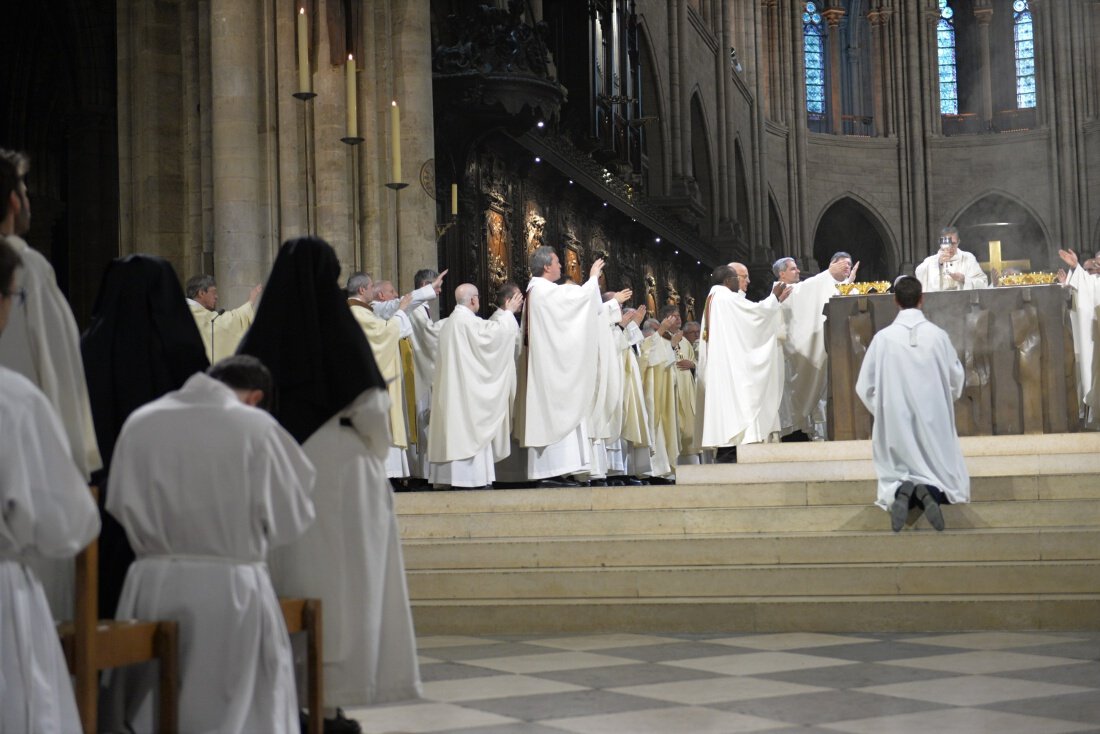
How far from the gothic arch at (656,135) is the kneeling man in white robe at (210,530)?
76.9 feet

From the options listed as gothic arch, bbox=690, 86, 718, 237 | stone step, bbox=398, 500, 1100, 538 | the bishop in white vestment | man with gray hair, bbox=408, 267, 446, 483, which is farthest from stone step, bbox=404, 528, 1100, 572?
gothic arch, bbox=690, 86, 718, 237

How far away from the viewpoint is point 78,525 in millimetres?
3748

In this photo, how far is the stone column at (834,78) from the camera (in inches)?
1537

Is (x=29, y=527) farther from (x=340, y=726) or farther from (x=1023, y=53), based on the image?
(x=1023, y=53)

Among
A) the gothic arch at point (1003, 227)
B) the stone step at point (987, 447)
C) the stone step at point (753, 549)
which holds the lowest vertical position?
the stone step at point (753, 549)

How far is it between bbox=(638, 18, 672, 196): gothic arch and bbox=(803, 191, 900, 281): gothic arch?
38.5 ft

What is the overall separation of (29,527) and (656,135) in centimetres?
2458

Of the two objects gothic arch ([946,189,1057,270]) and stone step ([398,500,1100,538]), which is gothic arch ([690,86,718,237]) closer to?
gothic arch ([946,189,1057,270])

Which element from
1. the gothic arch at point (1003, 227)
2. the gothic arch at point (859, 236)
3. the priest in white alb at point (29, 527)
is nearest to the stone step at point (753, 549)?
the priest in white alb at point (29, 527)

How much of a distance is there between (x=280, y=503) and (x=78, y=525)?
0.65 metres

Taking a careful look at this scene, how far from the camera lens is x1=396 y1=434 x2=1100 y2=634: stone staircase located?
26.0 ft

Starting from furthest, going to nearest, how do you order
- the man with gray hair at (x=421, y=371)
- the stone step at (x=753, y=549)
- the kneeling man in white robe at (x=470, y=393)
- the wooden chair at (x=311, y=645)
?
1. the man with gray hair at (x=421, y=371)
2. the kneeling man in white robe at (x=470, y=393)
3. the stone step at (x=753, y=549)
4. the wooden chair at (x=311, y=645)

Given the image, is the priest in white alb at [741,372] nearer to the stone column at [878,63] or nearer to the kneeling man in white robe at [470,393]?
the kneeling man in white robe at [470,393]

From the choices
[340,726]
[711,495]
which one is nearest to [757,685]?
[340,726]
